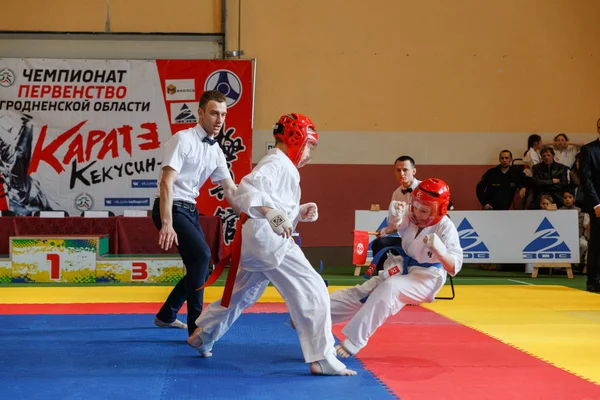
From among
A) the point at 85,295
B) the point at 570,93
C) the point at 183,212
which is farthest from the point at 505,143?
the point at 183,212

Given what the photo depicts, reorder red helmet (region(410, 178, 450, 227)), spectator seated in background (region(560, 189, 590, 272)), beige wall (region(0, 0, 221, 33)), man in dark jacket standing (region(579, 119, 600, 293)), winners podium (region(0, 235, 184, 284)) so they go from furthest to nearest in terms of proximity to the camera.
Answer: beige wall (region(0, 0, 221, 33))
spectator seated in background (region(560, 189, 590, 272))
winners podium (region(0, 235, 184, 284))
man in dark jacket standing (region(579, 119, 600, 293))
red helmet (region(410, 178, 450, 227))

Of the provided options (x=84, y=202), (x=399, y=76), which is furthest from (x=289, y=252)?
(x=399, y=76)

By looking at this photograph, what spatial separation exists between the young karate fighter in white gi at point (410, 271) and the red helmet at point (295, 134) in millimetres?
865

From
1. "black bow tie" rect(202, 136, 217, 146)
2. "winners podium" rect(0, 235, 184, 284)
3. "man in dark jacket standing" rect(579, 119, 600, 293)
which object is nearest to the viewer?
"black bow tie" rect(202, 136, 217, 146)

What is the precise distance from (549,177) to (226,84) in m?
5.15

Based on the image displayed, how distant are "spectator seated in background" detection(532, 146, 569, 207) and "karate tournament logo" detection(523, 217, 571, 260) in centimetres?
112

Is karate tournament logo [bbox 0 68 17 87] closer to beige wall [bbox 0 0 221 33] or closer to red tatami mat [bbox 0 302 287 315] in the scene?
beige wall [bbox 0 0 221 33]

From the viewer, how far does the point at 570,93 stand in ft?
39.9

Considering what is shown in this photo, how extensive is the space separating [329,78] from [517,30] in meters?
3.29

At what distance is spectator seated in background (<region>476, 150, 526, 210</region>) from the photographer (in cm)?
1123

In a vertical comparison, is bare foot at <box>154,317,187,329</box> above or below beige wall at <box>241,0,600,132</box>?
below

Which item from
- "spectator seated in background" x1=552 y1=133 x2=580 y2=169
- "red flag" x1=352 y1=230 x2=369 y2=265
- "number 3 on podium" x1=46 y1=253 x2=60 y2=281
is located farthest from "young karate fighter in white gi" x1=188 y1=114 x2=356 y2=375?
"spectator seated in background" x1=552 y1=133 x2=580 y2=169

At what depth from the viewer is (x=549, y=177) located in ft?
35.7

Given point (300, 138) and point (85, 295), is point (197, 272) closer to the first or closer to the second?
point (300, 138)
